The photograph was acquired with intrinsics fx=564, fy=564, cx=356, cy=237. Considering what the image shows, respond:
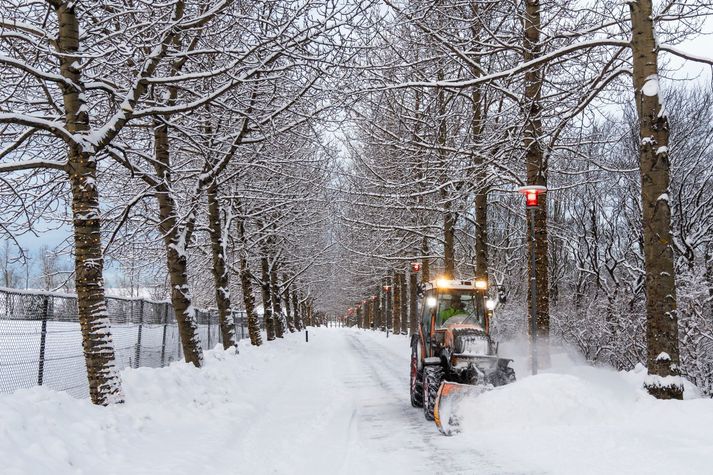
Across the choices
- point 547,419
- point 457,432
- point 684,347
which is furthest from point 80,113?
point 684,347

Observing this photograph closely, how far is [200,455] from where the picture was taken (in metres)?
6.58

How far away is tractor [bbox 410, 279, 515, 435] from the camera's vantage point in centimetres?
814

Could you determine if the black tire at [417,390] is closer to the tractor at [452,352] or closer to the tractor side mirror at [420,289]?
the tractor at [452,352]

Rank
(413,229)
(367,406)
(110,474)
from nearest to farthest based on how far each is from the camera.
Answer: (110,474), (367,406), (413,229)

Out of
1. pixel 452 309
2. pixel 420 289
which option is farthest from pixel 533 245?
pixel 420 289

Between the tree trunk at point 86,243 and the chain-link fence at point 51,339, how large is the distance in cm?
93

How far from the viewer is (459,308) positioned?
10.9 metres

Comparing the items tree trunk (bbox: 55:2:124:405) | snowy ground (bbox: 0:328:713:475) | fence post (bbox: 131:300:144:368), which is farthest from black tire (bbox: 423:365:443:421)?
fence post (bbox: 131:300:144:368)

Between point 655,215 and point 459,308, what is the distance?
4206 mm

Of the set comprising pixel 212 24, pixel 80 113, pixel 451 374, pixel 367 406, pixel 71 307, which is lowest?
pixel 367 406

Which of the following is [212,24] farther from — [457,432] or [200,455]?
[457,432]

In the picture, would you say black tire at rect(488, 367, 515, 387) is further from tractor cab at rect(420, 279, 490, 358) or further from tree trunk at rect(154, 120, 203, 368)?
tree trunk at rect(154, 120, 203, 368)

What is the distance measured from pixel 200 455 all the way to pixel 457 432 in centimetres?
351

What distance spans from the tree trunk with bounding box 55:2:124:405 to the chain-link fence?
0.93 meters
